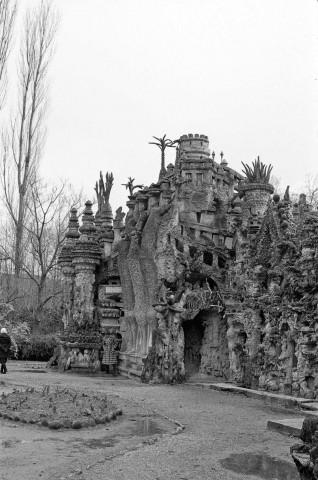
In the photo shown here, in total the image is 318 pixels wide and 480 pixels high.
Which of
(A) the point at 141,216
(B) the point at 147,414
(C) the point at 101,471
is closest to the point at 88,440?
(C) the point at 101,471

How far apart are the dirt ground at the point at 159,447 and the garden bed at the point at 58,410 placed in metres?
0.14

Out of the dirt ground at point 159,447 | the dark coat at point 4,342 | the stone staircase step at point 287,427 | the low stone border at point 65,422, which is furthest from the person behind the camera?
the dark coat at point 4,342

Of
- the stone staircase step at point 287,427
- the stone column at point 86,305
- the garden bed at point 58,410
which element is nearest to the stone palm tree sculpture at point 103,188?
the stone column at point 86,305

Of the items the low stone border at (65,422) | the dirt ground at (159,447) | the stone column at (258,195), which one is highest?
the stone column at (258,195)

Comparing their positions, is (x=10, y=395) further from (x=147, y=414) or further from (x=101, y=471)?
(x=101, y=471)

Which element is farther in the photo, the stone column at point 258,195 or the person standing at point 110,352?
the person standing at point 110,352

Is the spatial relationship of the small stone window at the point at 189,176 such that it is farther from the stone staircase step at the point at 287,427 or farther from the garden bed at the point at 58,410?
the stone staircase step at the point at 287,427

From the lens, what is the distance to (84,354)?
75.5 feet

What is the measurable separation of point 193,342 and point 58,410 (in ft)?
32.0

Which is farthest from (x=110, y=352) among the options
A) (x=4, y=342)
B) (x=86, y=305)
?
(x=4, y=342)

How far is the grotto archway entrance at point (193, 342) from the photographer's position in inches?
785

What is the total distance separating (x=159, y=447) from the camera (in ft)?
28.9

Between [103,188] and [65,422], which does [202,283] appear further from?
[103,188]

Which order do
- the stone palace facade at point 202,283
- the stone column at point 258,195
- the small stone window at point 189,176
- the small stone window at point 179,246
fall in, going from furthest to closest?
the small stone window at point 189,176, the stone column at point 258,195, the small stone window at point 179,246, the stone palace facade at point 202,283
